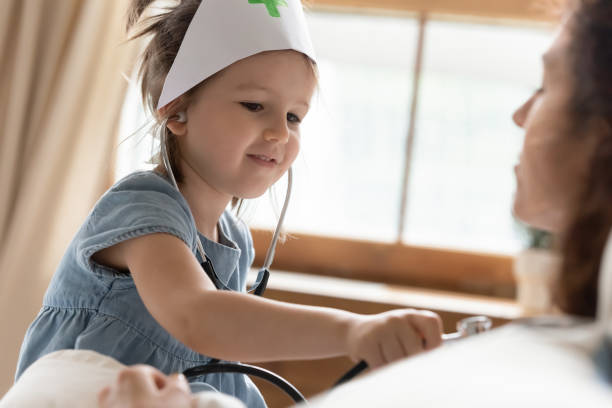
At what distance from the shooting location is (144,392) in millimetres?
518

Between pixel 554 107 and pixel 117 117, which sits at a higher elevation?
pixel 117 117

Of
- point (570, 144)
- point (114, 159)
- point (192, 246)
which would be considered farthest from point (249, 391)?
point (114, 159)

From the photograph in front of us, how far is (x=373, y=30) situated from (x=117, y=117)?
0.86 meters

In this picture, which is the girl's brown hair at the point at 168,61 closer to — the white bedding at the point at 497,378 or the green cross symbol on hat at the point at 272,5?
the green cross symbol on hat at the point at 272,5

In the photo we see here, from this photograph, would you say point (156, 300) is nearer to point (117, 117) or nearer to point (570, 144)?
point (570, 144)

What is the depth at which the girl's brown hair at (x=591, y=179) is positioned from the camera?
522mm

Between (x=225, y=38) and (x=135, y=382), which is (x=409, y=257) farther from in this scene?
(x=135, y=382)

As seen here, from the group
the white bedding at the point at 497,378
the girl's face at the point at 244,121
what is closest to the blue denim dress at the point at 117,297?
the girl's face at the point at 244,121

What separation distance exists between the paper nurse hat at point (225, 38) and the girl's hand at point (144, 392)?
1.97 feet

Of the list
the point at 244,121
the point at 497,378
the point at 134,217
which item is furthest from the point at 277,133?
the point at 497,378

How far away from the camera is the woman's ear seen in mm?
1110

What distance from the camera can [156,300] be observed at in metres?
0.81

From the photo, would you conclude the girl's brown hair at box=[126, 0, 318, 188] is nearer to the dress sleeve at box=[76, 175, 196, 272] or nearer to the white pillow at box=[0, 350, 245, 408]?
the dress sleeve at box=[76, 175, 196, 272]

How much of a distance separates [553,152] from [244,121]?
1.72 ft
